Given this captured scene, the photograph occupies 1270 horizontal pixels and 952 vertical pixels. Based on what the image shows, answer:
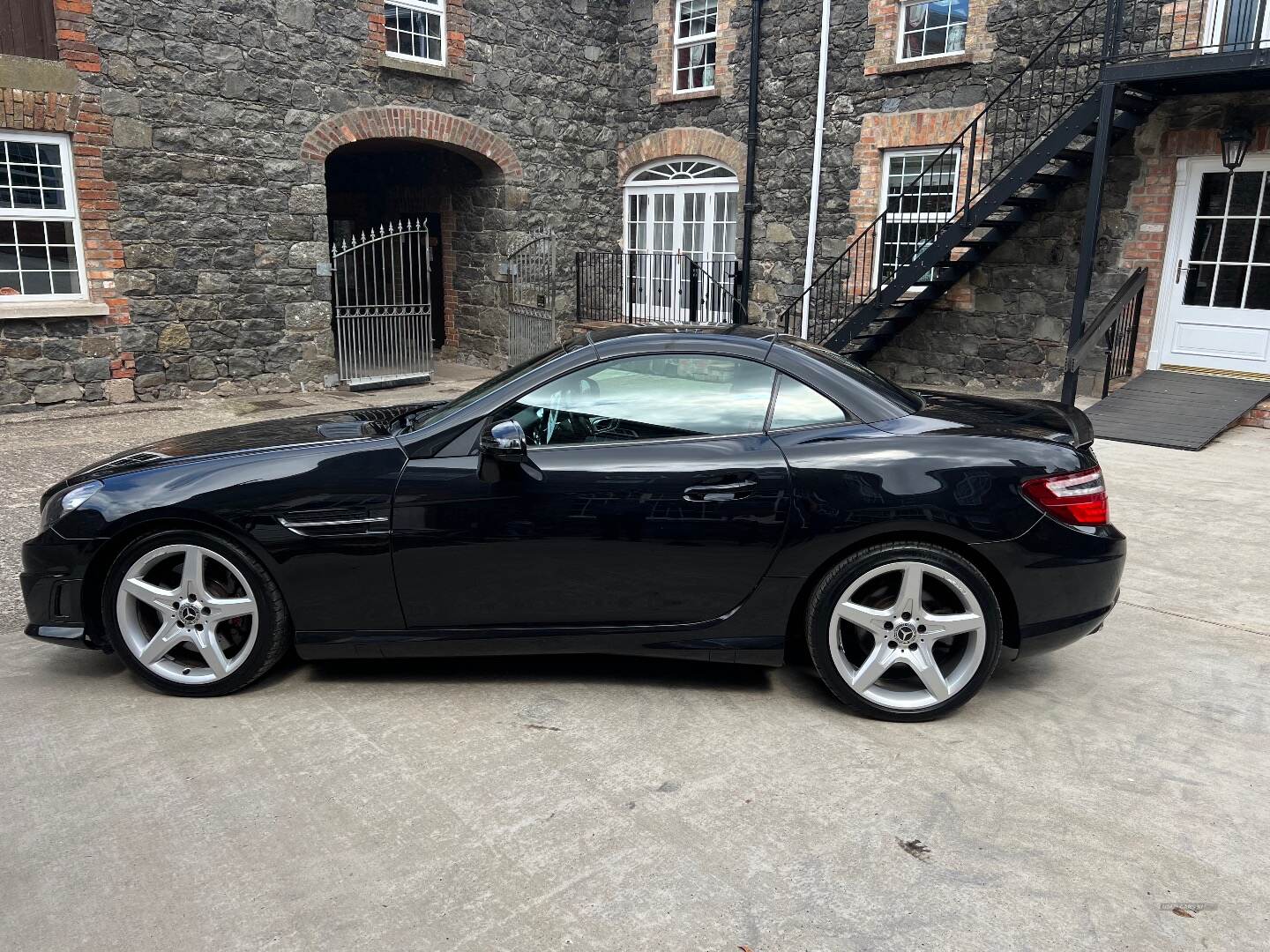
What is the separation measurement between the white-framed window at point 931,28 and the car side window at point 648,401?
30.9 feet

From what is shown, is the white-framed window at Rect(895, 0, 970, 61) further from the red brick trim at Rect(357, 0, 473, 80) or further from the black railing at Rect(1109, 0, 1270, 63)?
the red brick trim at Rect(357, 0, 473, 80)

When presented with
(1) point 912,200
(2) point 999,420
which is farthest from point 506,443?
(1) point 912,200

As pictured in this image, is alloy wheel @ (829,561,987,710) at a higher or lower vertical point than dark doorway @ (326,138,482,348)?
lower

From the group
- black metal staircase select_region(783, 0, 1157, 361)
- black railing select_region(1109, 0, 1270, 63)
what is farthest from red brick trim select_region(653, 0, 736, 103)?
black railing select_region(1109, 0, 1270, 63)

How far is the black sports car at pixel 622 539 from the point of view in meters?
3.57

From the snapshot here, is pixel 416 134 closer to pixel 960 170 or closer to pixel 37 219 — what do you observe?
pixel 37 219

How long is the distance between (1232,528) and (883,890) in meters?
4.81

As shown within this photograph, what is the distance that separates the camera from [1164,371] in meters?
10.2

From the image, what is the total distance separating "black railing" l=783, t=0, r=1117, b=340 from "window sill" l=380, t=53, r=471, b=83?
5.51 m

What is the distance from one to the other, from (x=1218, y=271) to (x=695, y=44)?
7948 millimetres

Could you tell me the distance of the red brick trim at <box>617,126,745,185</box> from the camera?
13.7 meters

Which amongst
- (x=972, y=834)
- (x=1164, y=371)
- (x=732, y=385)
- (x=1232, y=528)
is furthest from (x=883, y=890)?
(x=1164, y=371)

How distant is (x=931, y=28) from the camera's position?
11594 mm

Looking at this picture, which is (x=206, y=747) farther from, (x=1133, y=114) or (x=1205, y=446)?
(x=1133, y=114)
